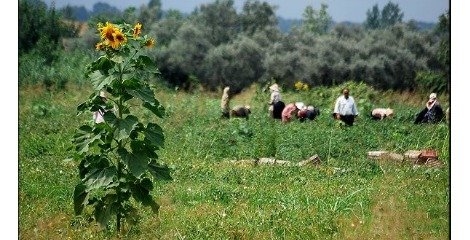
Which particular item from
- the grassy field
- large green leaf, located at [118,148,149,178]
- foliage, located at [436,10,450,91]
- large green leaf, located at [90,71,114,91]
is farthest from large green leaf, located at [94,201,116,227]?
foliage, located at [436,10,450,91]

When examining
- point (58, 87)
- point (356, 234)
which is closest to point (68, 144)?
point (58, 87)

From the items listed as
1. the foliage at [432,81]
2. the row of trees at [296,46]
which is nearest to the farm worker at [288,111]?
the row of trees at [296,46]

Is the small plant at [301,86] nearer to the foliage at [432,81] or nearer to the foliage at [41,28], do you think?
the foliage at [432,81]

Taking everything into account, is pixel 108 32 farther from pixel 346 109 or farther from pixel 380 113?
pixel 380 113

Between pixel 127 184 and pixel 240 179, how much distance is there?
109 cm

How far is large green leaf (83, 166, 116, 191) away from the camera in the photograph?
471cm

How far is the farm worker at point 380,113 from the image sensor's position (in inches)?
210

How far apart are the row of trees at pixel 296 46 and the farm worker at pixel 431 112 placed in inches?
3.8

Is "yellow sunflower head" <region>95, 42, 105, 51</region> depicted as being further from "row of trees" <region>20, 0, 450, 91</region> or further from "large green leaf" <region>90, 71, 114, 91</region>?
"row of trees" <region>20, 0, 450, 91</region>

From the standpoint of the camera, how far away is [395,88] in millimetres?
5328

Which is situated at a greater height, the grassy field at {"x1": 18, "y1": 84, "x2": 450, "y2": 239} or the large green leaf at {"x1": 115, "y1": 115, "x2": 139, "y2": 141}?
the large green leaf at {"x1": 115, "y1": 115, "x2": 139, "y2": 141}

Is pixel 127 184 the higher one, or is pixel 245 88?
pixel 245 88

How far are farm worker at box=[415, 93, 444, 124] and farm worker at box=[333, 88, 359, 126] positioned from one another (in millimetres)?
449

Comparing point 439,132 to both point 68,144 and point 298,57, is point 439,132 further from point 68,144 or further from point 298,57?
point 68,144
